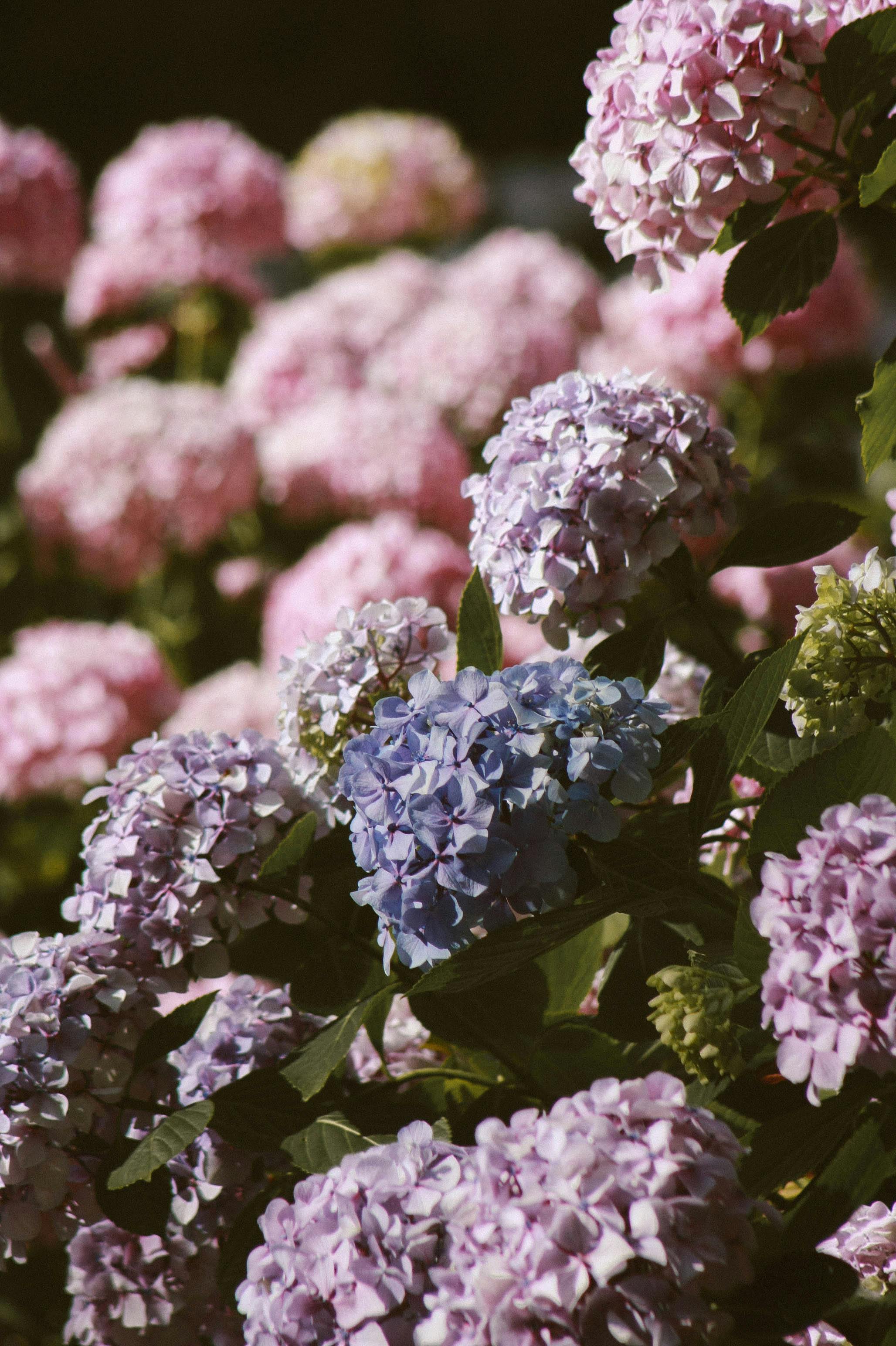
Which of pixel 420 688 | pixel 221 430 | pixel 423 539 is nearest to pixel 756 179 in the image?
pixel 420 688

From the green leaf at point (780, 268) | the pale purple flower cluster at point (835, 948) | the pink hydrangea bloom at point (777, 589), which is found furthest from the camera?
the pink hydrangea bloom at point (777, 589)

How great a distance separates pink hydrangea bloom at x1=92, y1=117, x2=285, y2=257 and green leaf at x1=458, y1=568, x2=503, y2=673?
1377 mm

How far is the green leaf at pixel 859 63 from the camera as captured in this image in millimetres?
485

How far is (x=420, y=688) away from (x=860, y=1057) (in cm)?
17

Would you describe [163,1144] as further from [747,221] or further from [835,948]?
[747,221]

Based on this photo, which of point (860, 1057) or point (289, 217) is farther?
point (289, 217)

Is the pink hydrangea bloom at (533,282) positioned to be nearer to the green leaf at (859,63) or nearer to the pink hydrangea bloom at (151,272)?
the pink hydrangea bloom at (151,272)

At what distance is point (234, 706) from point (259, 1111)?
0.75 m

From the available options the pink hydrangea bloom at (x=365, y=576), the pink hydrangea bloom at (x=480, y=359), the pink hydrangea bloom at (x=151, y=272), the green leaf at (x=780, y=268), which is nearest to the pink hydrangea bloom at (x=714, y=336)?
the pink hydrangea bloom at (x=480, y=359)

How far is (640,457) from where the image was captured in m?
0.52

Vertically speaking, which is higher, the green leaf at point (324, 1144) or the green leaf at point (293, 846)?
the green leaf at point (293, 846)

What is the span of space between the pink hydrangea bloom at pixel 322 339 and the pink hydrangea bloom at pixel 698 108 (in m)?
1.14

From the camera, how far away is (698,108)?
0.51 m

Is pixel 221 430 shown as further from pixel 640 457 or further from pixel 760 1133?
pixel 760 1133
